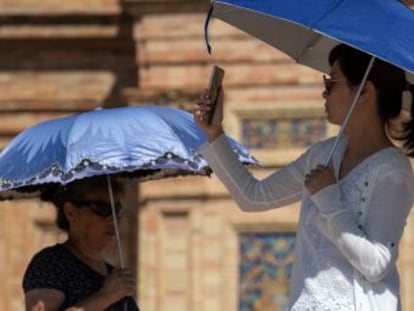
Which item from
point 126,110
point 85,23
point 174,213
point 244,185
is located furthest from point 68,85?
point 244,185

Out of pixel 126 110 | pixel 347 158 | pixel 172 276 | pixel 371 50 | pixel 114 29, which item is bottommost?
pixel 172 276

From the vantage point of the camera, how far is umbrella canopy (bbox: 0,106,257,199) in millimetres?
6641

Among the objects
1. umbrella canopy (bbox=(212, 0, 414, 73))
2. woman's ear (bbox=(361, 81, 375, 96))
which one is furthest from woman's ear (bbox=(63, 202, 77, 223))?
woman's ear (bbox=(361, 81, 375, 96))

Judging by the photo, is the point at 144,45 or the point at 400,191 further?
the point at 144,45

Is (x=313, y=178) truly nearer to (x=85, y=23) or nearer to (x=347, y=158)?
(x=347, y=158)

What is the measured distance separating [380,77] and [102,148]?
1592 mm

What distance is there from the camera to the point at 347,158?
5477 millimetres

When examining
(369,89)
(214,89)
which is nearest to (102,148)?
(214,89)

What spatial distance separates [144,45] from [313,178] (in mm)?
9384

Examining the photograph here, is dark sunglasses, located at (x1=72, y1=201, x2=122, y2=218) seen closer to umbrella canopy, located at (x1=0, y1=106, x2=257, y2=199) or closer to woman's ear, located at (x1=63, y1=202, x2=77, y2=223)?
woman's ear, located at (x1=63, y1=202, x2=77, y2=223)

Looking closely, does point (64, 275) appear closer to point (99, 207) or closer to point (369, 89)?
point (99, 207)

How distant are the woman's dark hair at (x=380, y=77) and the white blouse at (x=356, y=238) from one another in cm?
15

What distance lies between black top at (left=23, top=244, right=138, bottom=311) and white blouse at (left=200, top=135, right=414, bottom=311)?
1.27 metres

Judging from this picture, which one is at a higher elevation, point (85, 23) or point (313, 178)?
point (313, 178)
